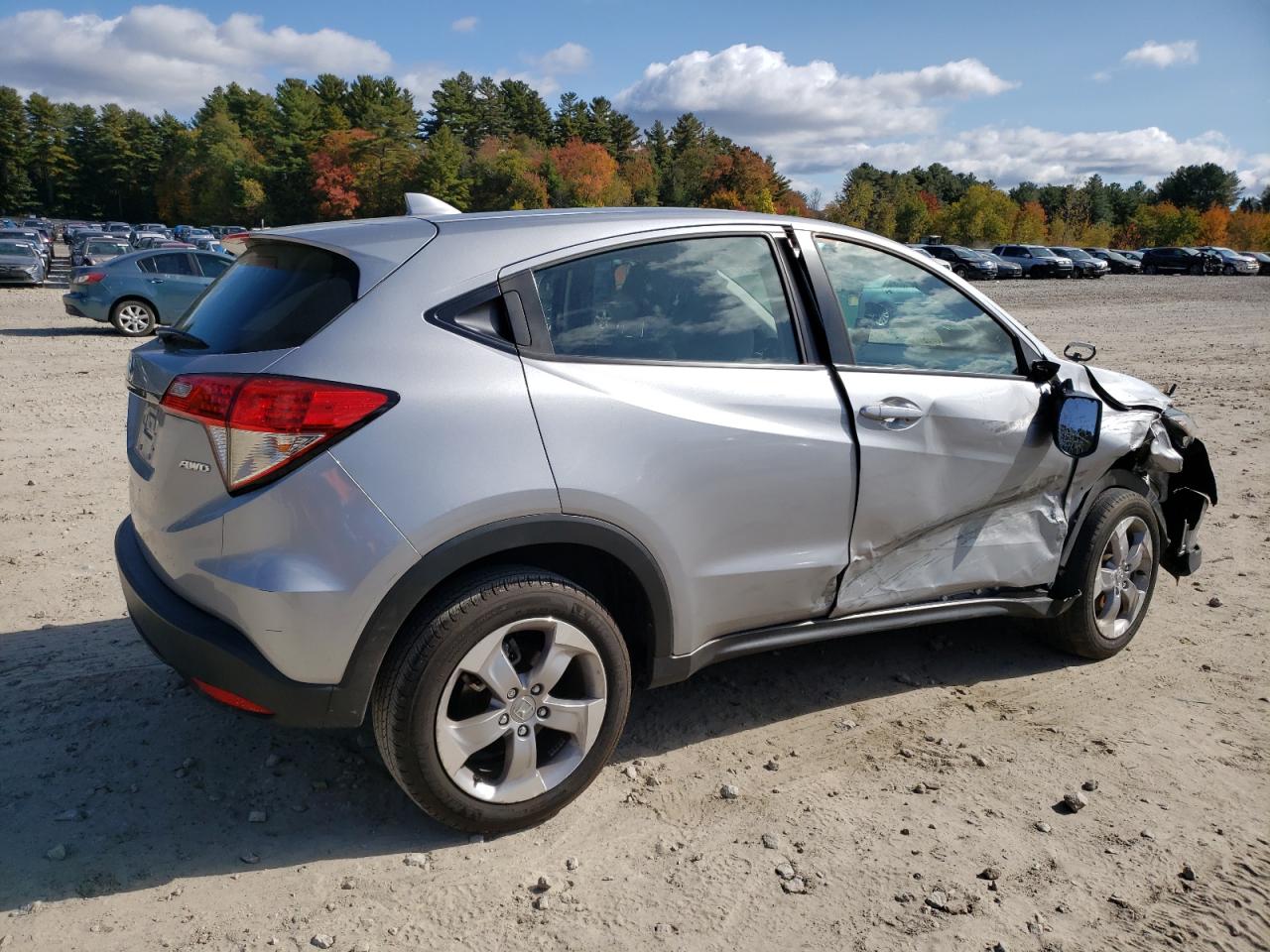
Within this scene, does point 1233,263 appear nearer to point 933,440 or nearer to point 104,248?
point 104,248

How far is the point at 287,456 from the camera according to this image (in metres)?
2.66

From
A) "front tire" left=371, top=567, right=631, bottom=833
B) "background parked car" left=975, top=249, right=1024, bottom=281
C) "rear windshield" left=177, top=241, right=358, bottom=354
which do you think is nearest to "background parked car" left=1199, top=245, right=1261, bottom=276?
"background parked car" left=975, top=249, right=1024, bottom=281

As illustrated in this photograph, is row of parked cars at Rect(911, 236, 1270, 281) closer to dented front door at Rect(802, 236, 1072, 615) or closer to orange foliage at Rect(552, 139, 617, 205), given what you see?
orange foliage at Rect(552, 139, 617, 205)

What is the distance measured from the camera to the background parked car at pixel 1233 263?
60594 mm

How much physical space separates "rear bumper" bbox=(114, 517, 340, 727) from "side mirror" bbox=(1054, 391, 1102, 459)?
2961mm

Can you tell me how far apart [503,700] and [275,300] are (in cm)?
136

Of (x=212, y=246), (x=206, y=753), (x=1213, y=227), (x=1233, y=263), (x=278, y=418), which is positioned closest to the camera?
(x=278, y=418)

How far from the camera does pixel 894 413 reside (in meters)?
3.59

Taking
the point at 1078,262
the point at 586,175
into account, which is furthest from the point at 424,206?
the point at 586,175

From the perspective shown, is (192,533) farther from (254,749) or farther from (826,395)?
(826,395)

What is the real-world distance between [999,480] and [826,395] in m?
0.93

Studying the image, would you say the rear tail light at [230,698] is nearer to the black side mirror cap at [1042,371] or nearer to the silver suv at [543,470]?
the silver suv at [543,470]

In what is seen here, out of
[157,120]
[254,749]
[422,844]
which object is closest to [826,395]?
[422,844]

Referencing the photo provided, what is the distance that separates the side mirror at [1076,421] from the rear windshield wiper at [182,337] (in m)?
3.18
